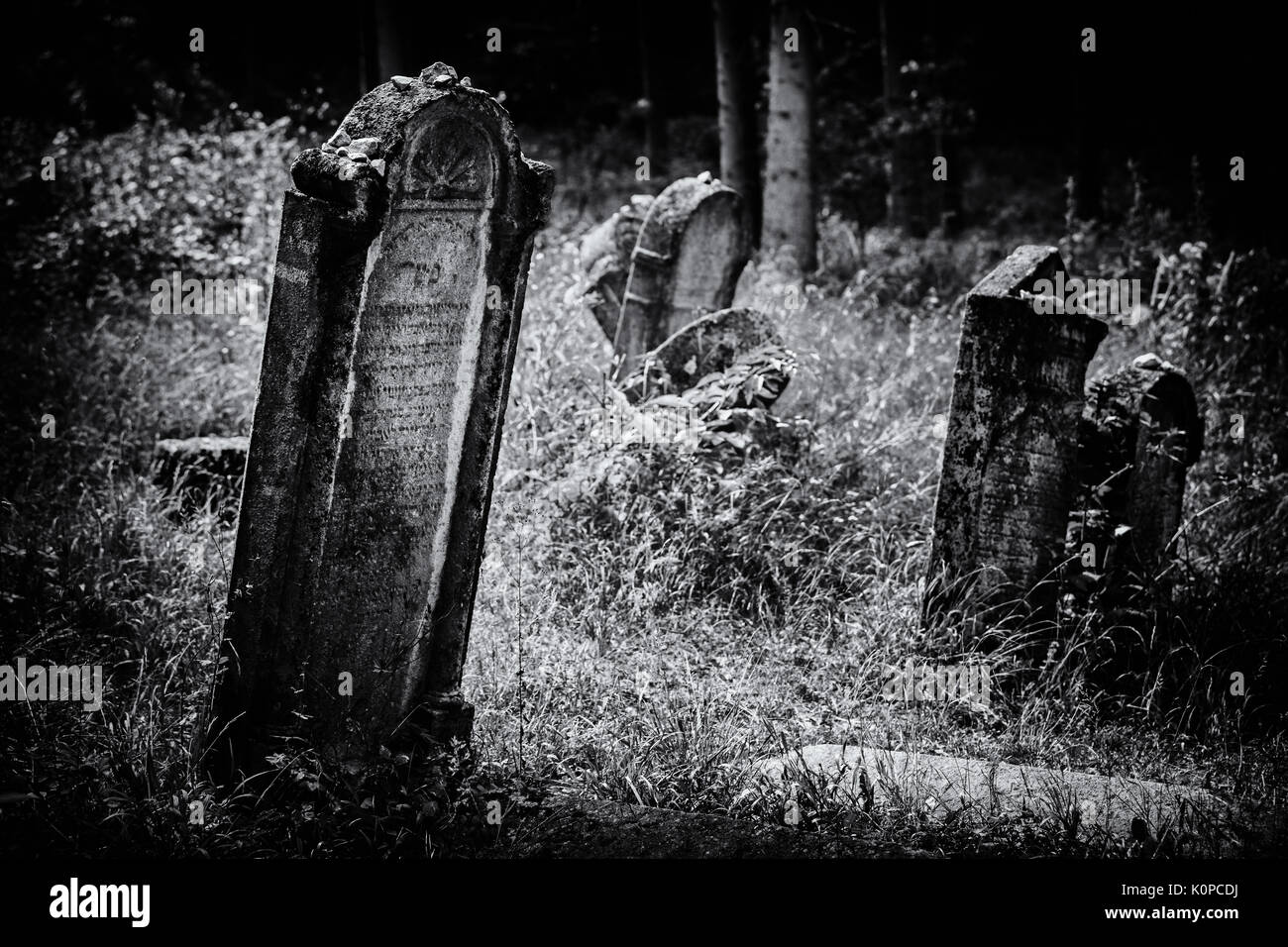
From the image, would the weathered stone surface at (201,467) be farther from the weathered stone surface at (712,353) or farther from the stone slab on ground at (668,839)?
the stone slab on ground at (668,839)

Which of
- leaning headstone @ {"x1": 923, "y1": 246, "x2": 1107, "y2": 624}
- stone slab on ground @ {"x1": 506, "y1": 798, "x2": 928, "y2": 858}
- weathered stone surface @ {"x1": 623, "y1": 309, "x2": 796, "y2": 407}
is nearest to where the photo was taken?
stone slab on ground @ {"x1": 506, "y1": 798, "x2": 928, "y2": 858}

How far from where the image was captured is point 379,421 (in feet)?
10.2

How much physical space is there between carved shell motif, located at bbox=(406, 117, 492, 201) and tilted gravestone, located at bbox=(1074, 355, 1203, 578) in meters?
3.03

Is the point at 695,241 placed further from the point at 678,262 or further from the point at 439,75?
the point at 439,75

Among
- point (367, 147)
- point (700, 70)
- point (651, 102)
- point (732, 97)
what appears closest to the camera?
point (367, 147)

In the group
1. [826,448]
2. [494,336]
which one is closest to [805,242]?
[826,448]

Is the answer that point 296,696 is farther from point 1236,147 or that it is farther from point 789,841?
point 1236,147

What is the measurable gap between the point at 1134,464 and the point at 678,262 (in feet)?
10.00

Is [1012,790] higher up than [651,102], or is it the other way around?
[651,102]

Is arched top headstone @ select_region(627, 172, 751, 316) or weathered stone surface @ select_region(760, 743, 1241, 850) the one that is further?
arched top headstone @ select_region(627, 172, 751, 316)

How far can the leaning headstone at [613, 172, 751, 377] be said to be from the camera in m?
6.61

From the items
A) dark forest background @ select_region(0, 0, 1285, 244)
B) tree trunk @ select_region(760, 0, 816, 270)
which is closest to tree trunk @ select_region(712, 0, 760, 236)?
dark forest background @ select_region(0, 0, 1285, 244)

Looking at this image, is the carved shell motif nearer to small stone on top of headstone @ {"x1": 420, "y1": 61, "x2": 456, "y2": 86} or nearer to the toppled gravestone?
small stone on top of headstone @ {"x1": 420, "y1": 61, "x2": 456, "y2": 86}

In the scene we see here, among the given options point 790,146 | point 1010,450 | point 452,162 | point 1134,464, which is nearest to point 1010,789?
point 1010,450
